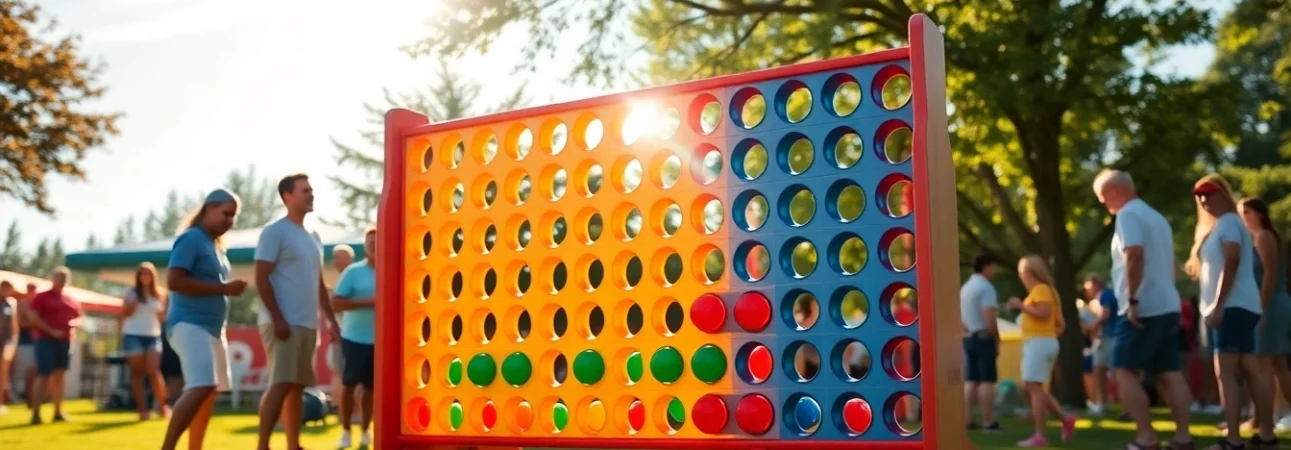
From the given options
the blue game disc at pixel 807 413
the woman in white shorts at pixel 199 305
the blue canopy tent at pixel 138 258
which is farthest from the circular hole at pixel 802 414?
→ the blue canopy tent at pixel 138 258

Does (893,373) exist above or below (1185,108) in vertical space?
below

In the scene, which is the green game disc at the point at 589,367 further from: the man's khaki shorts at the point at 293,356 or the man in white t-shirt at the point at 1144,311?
the man in white t-shirt at the point at 1144,311

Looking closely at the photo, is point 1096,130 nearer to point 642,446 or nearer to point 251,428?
point 251,428

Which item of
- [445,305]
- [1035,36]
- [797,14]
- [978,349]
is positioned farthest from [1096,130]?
[445,305]

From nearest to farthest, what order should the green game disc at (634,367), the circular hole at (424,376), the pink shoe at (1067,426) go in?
1. the green game disc at (634,367)
2. the circular hole at (424,376)
3. the pink shoe at (1067,426)

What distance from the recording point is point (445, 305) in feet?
16.3

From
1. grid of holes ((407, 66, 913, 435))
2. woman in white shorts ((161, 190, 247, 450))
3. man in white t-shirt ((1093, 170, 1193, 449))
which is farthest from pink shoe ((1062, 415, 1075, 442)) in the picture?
woman in white shorts ((161, 190, 247, 450))

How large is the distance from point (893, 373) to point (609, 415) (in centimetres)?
112

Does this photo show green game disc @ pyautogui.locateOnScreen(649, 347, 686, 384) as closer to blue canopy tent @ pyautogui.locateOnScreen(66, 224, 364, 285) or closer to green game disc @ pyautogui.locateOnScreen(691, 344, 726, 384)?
green game disc @ pyautogui.locateOnScreen(691, 344, 726, 384)

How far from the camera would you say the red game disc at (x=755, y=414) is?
4133 millimetres

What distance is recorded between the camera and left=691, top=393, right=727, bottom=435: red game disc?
4215 millimetres

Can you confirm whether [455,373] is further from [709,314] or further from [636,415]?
[709,314]

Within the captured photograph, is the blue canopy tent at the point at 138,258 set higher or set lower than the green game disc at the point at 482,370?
higher

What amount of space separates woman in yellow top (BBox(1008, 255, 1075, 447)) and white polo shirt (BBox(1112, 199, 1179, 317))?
183cm
